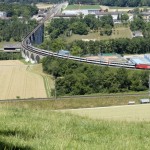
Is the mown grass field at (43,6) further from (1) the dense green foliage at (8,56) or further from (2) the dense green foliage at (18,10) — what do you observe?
(1) the dense green foliage at (8,56)

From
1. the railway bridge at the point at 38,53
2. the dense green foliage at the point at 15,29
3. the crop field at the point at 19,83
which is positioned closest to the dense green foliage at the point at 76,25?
the railway bridge at the point at 38,53

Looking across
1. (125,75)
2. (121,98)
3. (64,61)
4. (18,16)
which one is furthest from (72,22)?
(121,98)

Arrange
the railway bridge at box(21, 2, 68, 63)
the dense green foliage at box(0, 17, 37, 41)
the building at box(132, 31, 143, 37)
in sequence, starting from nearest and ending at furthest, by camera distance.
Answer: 1. the railway bridge at box(21, 2, 68, 63)
2. the building at box(132, 31, 143, 37)
3. the dense green foliage at box(0, 17, 37, 41)

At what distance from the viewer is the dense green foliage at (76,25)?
38.6 metres

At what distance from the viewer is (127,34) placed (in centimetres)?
3825

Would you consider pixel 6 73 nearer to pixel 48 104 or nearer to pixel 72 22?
pixel 48 104

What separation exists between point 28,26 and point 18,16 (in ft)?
30.9

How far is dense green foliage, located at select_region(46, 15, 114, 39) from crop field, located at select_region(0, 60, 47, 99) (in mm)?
15518

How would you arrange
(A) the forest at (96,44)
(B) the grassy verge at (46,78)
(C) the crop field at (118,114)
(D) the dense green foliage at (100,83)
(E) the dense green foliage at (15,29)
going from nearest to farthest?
1. (C) the crop field at (118,114)
2. (D) the dense green foliage at (100,83)
3. (B) the grassy verge at (46,78)
4. (A) the forest at (96,44)
5. (E) the dense green foliage at (15,29)

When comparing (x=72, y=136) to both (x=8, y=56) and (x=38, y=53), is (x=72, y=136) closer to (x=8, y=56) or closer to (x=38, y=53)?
(x=38, y=53)

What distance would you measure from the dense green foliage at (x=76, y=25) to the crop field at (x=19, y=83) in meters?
15.5

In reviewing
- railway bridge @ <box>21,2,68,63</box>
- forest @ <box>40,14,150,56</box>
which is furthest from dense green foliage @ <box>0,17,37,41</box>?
forest @ <box>40,14,150,56</box>

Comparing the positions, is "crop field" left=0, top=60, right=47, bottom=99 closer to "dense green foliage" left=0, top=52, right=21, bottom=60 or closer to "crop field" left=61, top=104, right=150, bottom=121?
"dense green foliage" left=0, top=52, right=21, bottom=60

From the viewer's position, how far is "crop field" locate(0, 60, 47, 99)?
51.9 feet
